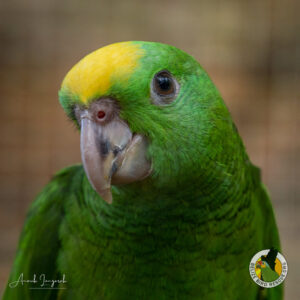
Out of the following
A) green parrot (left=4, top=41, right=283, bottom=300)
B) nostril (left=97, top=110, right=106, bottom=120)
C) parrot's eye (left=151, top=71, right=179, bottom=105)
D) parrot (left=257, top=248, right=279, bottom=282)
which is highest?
parrot's eye (left=151, top=71, right=179, bottom=105)

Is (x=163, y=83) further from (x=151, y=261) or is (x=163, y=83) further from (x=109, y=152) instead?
(x=151, y=261)

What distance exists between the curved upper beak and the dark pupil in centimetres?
9

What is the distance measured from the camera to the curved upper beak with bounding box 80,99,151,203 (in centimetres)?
75

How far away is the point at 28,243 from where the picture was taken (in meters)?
1.21

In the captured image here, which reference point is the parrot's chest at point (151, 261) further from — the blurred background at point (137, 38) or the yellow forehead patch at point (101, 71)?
the blurred background at point (137, 38)

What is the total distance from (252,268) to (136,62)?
53 cm

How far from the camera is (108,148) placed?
758mm

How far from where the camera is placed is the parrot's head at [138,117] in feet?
2.46

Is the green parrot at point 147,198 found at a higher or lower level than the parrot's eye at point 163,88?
lower

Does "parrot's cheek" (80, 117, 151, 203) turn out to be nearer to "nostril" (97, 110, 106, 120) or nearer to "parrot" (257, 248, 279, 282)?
"nostril" (97, 110, 106, 120)

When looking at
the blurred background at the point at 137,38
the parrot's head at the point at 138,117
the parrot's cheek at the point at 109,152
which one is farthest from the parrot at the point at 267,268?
the blurred background at the point at 137,38

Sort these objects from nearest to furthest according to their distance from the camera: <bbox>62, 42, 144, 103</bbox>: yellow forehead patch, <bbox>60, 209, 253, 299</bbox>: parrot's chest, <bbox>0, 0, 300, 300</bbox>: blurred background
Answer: <bbox>62, 42, 144, 103</bbox>: yellow forehead patch < <bbox>60, 209, 253, 299</bbox>: parrot's chest < <bbox>0, 0, 300, 300</bbox>: blurred background

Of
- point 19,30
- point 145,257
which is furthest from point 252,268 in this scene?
point 19,30

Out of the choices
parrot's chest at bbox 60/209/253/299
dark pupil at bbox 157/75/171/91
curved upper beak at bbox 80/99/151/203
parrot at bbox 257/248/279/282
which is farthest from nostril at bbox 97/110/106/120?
parrot at bbox 257/248/279/282
